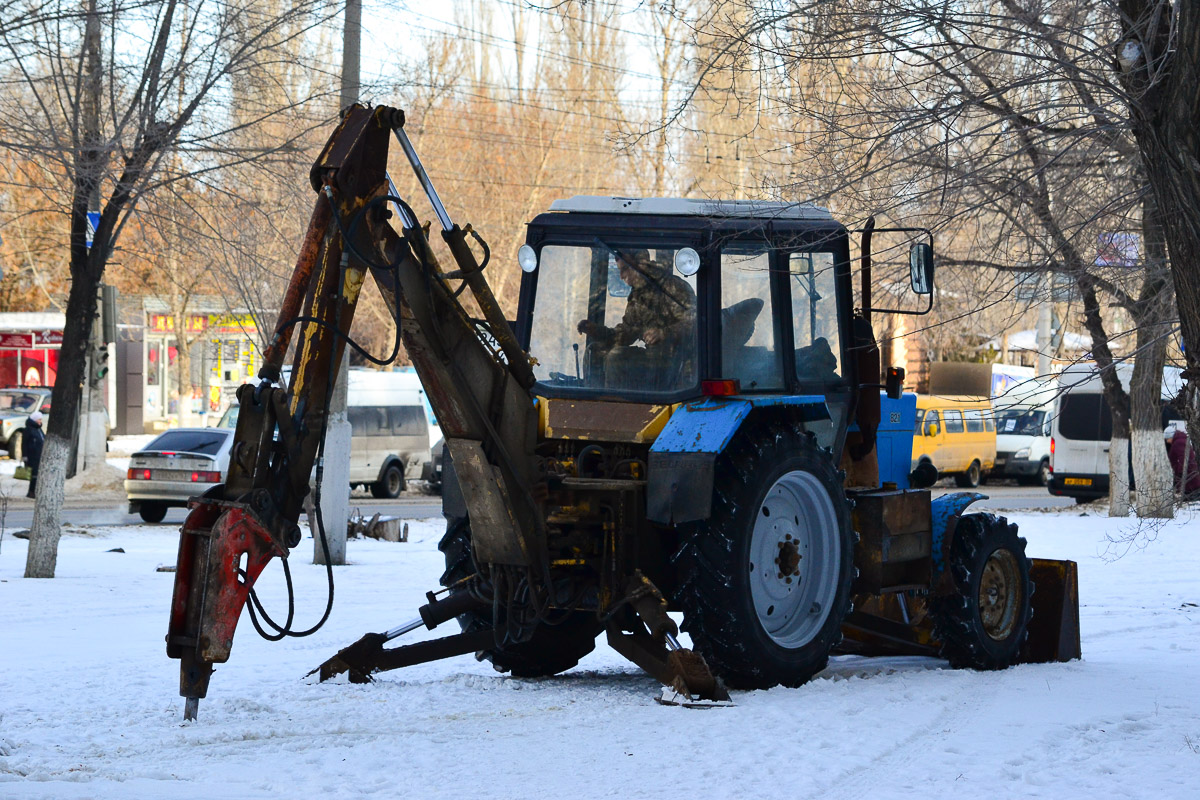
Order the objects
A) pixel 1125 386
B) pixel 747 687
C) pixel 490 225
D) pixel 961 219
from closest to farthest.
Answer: pixel 747 687
pixel 961 219
pixel 1125 386
pixel 490 225

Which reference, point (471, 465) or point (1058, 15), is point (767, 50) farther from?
point (471, 465)

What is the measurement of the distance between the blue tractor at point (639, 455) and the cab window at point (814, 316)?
0.02m

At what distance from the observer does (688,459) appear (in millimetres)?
7316

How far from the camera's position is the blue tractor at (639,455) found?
6434 millimetres

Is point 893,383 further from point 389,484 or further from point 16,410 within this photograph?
point 16,410

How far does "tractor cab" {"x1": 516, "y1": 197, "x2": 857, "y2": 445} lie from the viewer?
26.1ft

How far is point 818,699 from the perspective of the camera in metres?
7.42

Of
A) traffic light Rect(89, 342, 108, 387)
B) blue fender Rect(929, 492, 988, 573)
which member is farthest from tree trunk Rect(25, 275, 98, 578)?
traffic light Rect(89, 342, 108, 387)

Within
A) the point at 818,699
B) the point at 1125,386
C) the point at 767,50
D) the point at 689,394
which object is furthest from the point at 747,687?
the point at 1125,386

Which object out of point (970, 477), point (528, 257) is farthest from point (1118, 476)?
point (528, 257)

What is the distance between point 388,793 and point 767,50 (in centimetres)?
482

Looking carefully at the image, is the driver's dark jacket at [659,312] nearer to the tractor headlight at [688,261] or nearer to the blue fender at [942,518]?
the tractor headlight at [688,261]

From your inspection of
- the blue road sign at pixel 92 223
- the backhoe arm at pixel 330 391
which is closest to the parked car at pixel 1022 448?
the blue road sign at pixel 92 223

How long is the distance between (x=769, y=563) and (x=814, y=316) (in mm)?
1563
